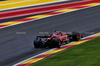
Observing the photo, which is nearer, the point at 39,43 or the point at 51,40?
the point at 51,40

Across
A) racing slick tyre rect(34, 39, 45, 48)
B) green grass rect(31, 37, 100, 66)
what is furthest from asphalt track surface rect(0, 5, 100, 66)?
green grass rect(31, 37, 100, 66)

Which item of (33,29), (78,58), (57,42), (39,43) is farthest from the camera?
(33,29)

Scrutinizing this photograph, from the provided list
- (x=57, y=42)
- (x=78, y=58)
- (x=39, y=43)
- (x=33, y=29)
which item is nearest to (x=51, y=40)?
(x=57, y=42)

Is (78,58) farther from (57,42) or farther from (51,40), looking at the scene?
(51,40)

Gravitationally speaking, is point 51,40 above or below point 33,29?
above

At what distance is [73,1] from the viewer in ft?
→ 90.8

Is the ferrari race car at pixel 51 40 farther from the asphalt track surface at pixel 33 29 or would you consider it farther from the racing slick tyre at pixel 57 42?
the asphalt track surface at pixel 33 29

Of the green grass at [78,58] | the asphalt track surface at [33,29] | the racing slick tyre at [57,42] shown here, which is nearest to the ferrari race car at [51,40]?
the racing slick tyre at [57,42]

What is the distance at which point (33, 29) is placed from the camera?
1766cm

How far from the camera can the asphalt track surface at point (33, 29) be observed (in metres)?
12.6

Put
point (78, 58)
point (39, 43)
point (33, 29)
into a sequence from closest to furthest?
point (78, 58), point (39, 43), point (33, 29)

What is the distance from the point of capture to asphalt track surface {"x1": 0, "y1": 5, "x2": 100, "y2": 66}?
1262 cm

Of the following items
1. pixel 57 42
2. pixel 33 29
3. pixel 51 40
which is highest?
pixel 51 40

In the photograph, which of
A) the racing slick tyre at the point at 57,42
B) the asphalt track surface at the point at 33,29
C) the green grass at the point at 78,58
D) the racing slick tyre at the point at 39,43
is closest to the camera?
the green grass at the point at 78,58
